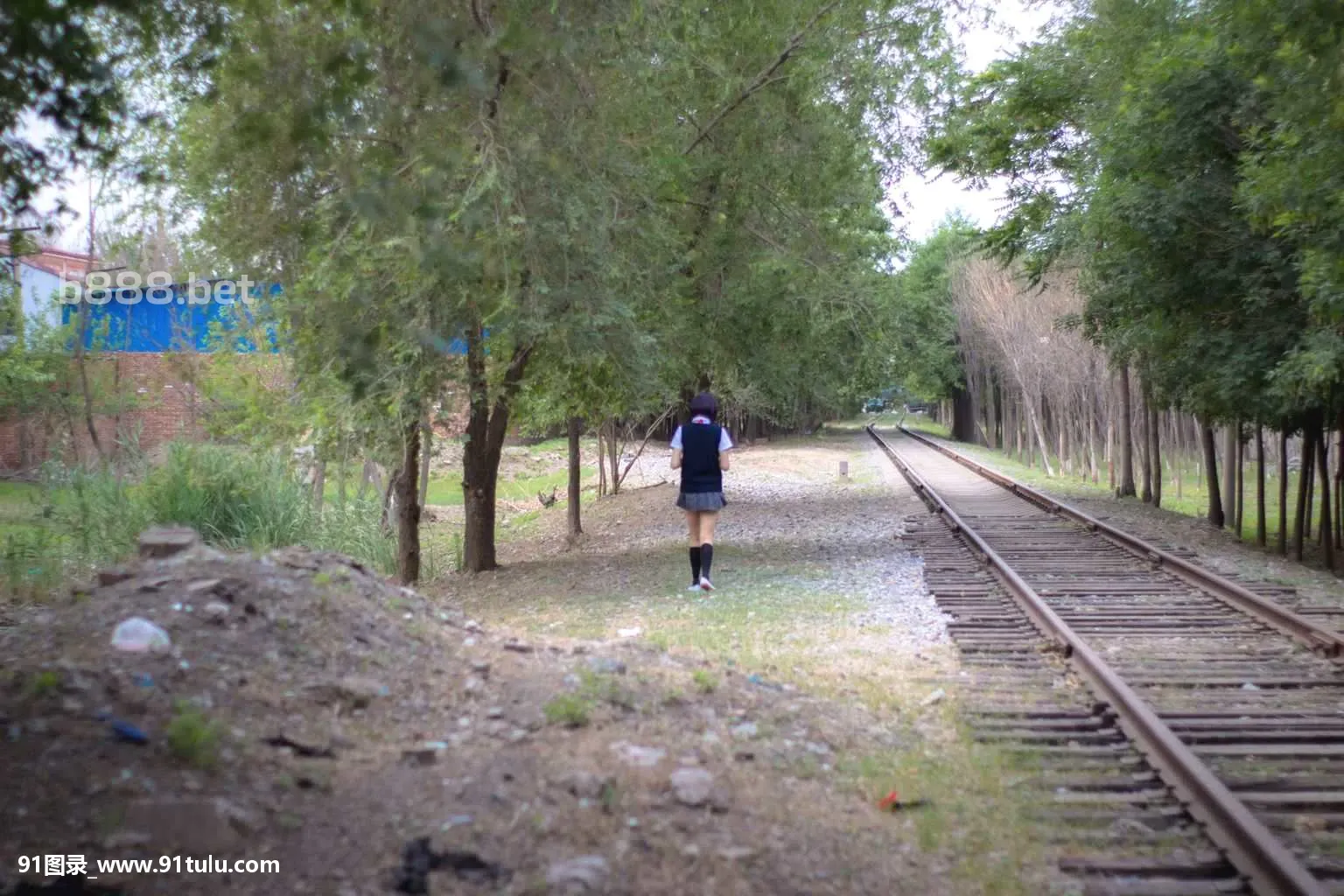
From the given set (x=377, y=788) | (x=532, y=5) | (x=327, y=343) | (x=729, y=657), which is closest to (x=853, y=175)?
(x=532, y=5)

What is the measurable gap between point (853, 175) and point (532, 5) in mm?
6811

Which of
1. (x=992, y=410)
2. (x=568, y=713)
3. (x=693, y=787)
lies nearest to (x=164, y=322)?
(x=568, y=713)

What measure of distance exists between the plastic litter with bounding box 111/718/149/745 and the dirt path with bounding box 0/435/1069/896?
0.05 m

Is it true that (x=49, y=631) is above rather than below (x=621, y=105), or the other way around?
below

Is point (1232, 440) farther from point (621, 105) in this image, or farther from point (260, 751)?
point (260, 751)

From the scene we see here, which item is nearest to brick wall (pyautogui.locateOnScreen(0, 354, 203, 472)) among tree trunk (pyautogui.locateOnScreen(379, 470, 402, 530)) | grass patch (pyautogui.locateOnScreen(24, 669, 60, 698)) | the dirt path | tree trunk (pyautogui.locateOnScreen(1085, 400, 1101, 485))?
tree trunk (pyautogui.locateOnScreen(379, 470, 402, 530))

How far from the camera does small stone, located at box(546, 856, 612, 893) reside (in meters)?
4.19

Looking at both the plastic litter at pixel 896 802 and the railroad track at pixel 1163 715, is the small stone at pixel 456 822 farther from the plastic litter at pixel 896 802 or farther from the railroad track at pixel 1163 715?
the railroad track at pixel 1163 715

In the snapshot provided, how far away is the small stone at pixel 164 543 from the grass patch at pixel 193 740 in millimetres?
3042

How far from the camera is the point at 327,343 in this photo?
11.7 meters

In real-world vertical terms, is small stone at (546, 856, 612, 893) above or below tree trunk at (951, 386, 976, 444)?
below

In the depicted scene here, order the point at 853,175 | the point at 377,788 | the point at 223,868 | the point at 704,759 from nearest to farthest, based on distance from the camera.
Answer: the point at 223,868 → the point at 377,788 → the point at 704,759 → the point at 853,175

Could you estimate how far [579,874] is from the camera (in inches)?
168

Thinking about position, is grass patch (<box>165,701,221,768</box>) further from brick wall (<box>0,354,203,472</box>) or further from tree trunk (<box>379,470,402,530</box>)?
Result: brick wall (<box>0,354,203,472</box>)
